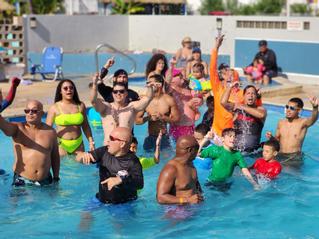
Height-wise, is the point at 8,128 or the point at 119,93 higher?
the point at 119,93

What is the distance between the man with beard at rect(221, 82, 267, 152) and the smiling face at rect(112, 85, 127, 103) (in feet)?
5.17

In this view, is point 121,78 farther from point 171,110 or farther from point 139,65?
point 139,65

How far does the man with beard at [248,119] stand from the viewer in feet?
27.6

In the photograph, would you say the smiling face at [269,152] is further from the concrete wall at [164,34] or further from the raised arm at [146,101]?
the concrete wall at [164,34]

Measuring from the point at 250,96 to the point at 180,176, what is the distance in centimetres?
279

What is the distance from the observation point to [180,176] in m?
5.86

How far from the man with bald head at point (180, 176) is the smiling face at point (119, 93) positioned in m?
1.68

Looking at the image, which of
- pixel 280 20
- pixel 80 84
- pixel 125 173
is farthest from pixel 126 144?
pixel 280 20

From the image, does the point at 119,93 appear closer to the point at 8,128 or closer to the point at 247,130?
the point at 8,128

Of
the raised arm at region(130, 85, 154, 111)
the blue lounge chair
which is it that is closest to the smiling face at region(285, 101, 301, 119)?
the raised arm at region(130, 85, 154, 111)

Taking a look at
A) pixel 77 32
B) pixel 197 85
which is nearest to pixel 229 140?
pixel 197 85

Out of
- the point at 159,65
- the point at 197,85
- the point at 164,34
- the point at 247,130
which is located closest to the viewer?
the point at 247,130

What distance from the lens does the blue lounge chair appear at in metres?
17.4

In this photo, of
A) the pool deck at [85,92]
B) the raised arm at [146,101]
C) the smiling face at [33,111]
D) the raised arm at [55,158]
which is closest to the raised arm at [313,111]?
the raised arm at [146,101]
